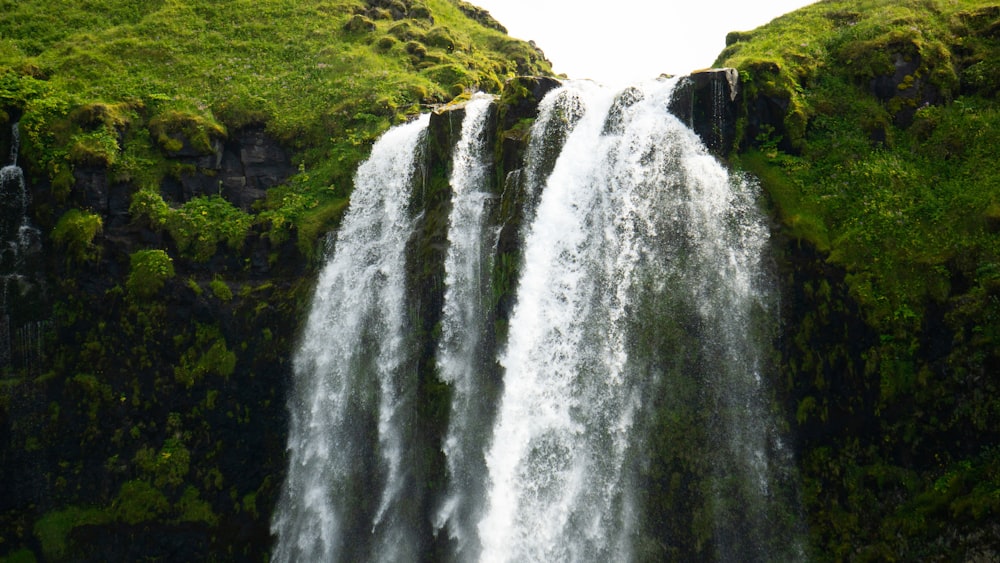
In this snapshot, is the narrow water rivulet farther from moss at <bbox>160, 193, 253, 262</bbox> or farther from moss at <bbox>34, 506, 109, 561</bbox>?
moss at <bbox>34, 506, 109, 561</bbox>

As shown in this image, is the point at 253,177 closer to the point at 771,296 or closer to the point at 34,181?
the point at 34,181

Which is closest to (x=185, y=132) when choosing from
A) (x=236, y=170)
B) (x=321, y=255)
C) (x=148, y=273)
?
(x=236, y=170)

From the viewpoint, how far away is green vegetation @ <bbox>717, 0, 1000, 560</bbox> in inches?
505

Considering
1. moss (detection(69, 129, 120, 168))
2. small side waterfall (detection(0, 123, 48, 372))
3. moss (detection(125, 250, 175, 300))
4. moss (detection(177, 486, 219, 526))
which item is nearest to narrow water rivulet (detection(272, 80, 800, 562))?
moss (detection(177, 486, 219, 526))

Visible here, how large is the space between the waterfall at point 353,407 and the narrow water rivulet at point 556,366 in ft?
0.21

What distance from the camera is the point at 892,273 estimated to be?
15.0m

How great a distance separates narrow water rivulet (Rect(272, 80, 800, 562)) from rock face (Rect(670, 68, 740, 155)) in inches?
21.6

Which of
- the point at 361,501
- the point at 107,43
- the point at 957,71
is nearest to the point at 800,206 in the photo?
the point at 957,71

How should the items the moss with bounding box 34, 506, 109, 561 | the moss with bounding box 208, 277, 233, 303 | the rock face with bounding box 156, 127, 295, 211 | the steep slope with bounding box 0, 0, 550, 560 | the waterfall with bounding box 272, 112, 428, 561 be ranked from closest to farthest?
the waterfall with bounding box 272, 112, 428, 561, the moss with bounding box 34, 506, 109, 561, the steep slope with bounding box 0, 0, 550, 560, the moss with bounding box 208, 277, 233, 303, the rock face with bounding box 156, 127, 295, 211

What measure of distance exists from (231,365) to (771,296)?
16176mm

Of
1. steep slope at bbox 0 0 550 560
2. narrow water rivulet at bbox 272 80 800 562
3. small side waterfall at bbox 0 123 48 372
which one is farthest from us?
small side waterfall at bbox 0 123 48 372

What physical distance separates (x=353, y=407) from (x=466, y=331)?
4.27m

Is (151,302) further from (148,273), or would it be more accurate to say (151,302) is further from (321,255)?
(321,255)

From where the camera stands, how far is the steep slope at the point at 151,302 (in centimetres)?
1948
